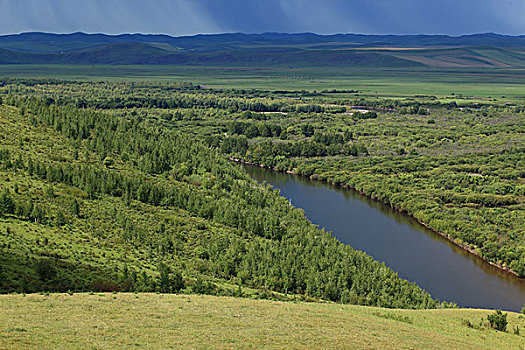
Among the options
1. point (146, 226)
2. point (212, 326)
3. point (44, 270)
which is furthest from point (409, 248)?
point (212, 326)

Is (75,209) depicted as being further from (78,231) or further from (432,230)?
(432,230)

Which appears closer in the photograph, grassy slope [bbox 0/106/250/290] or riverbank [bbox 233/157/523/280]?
grassy slope [bbox 0/106/250/290]

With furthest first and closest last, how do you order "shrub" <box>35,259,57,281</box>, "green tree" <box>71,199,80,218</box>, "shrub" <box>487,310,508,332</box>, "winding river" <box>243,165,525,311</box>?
"winding river" <box>243,165,525,311</box>
"green tree" <box>71,199,80,218</box>
"shrub" <box>35,259,57,281</box>
"shrub" <box>487,310,508,332</box>

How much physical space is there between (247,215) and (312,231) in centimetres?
878

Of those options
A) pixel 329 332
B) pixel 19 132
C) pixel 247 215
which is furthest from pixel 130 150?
pixel 329 332

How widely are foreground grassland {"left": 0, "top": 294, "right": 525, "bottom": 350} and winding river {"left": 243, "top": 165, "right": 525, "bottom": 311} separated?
22965mm

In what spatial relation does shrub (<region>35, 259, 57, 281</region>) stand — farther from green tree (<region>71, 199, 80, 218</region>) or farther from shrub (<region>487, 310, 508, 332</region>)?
shrub (<region>487, 310, 508, 332</region>)

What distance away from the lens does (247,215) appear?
68062 millimetres

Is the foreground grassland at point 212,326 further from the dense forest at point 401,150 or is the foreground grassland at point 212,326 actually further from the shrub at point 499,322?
the dense forest at point 401,150

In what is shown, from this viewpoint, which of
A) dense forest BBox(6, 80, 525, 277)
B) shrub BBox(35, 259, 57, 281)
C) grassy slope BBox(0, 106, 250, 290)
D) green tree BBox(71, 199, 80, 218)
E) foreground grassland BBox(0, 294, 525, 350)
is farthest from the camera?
dense forest BBox(6, 80, 525, 277)

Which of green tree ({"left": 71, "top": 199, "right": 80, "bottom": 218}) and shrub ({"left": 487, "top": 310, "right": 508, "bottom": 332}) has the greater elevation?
green tree ({"left": 71, "top": 199, "right": 80, "bottom": 218})

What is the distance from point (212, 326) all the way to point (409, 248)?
162ft

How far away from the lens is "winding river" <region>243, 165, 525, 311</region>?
193 feet

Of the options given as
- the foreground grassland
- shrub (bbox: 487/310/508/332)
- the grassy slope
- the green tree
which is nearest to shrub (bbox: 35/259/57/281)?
the grassy slope
